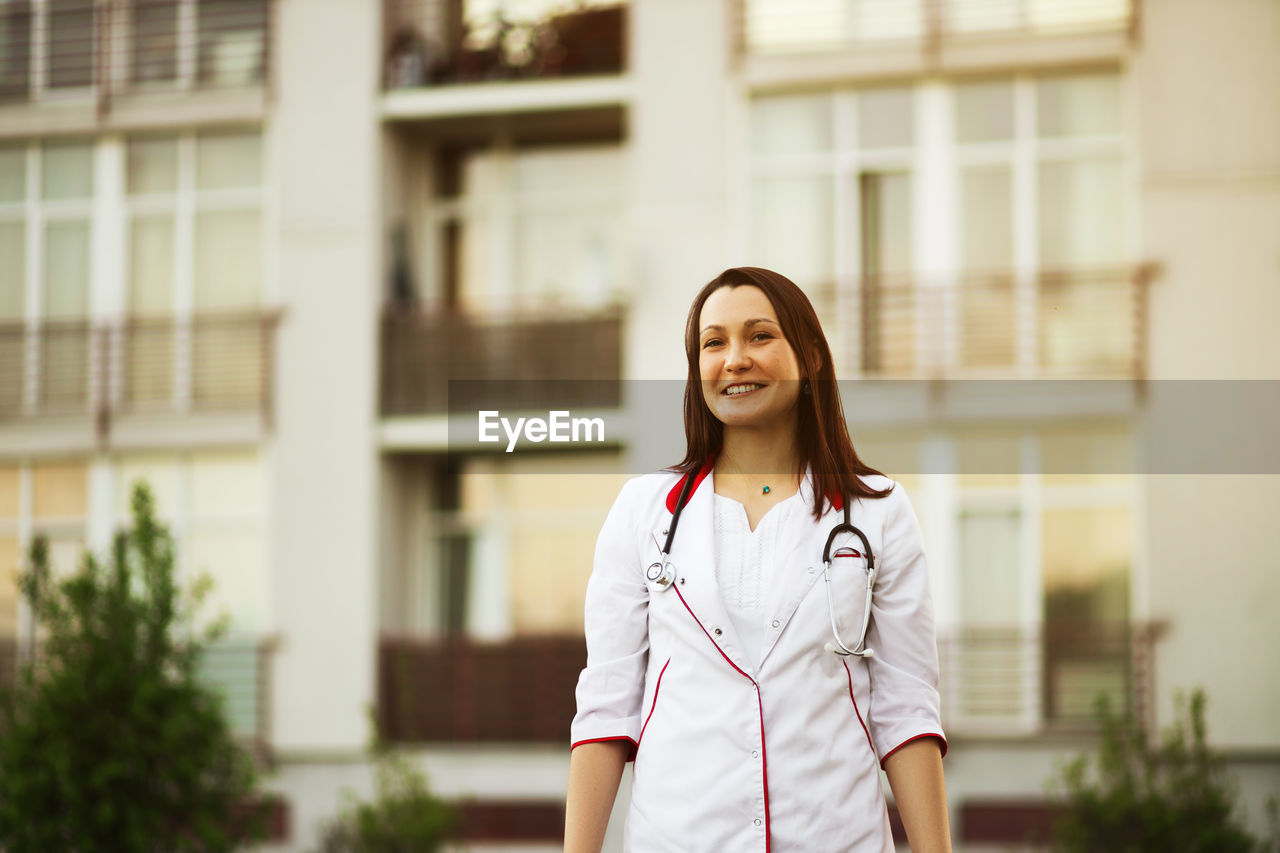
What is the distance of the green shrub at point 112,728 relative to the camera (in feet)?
34.0

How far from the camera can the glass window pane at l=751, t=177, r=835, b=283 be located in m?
15.0

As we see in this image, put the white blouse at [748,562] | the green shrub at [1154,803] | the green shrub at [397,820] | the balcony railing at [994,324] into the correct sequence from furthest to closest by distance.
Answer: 1. the balcony railing at [994,324]
2. the green shrub at [397,820]
3. the green shrub at [1154,803]
4. the white blouse at [748,562]

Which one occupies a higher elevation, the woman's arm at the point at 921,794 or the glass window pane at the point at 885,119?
the glass window pane at the point at 885,119

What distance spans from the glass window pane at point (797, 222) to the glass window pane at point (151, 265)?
20.4 ft

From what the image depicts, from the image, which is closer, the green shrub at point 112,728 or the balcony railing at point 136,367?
the green shrub at point 112,728

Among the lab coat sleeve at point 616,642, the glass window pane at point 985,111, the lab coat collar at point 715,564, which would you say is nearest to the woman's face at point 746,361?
the lab coat collar at point 715,564

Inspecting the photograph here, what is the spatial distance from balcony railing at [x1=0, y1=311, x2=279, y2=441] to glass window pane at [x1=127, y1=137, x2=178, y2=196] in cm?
142

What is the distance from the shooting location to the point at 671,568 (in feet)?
8.77

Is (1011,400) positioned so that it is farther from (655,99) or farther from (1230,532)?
(655,99)

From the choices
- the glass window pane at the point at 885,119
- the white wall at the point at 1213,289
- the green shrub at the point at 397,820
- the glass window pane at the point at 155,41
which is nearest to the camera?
the green shrub at the point at 397,820

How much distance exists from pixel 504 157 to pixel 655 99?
2.09m

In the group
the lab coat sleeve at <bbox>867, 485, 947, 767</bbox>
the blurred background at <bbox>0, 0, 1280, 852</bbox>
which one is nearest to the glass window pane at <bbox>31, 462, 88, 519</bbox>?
the blurred background at <bbox>0, 0, 1280, 852</bbox>

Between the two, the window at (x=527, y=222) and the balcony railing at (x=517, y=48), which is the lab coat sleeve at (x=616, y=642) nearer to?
the window at (x=527, y=222)

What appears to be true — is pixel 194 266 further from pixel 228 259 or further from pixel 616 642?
pixel 616 642
